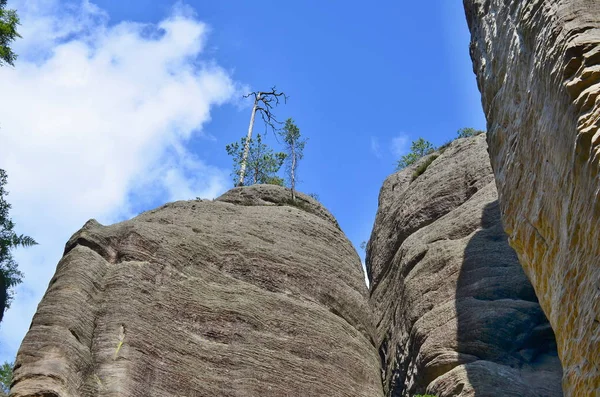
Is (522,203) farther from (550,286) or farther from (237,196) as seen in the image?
(237,196)

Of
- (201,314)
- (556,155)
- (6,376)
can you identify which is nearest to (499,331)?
(201,314)

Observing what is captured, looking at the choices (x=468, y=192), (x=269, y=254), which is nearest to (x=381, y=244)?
(x=468, y=192)

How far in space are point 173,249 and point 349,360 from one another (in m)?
5.03

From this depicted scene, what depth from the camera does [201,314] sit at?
19812 mm

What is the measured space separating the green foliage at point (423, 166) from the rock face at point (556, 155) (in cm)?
1208

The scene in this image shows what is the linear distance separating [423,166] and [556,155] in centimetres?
1634

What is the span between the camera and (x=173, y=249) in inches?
833

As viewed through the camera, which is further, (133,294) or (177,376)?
(133,294)

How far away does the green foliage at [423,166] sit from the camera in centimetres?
2964

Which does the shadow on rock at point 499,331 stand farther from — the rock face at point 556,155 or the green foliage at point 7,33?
the green foliage at point 7,33

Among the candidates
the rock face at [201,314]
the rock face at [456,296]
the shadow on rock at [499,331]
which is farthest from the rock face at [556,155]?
the rock face at [201,314]

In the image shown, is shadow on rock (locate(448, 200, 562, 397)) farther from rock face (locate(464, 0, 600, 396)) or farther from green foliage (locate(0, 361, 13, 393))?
green foliage (locate(0, 361, 13, 393))

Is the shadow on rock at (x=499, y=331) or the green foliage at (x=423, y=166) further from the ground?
the green foliage at (x=423, y=166)

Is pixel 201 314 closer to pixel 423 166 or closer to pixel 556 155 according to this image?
pixel 556 155
